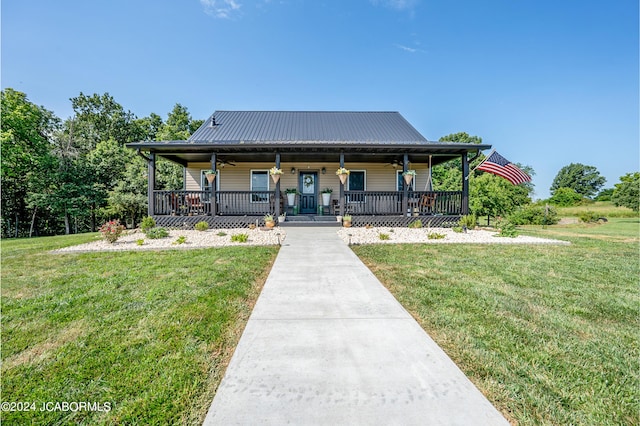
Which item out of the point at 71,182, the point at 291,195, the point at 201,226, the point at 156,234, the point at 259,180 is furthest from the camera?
the point at 71,182

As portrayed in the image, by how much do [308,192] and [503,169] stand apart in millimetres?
7858

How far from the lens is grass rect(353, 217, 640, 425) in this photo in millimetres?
1543

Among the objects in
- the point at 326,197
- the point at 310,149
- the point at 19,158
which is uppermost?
the point at 19,158

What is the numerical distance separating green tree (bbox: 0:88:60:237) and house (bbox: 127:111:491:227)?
962 centimetres

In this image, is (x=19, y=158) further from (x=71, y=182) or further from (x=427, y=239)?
(x=427, y=239)

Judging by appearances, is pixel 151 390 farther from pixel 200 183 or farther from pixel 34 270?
pixel 200 183

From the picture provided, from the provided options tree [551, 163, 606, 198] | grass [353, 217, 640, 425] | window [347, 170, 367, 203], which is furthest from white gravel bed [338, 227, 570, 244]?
tree [551, 163, 606, 198]

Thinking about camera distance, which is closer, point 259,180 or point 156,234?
point 156,234

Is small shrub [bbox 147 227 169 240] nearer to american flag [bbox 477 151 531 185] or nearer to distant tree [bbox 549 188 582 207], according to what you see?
american flag [bbox 477 151 531 185]

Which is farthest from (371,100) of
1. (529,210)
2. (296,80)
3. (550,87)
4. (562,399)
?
(562,399)

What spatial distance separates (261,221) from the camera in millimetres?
9953

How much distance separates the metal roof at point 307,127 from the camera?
12508 mm

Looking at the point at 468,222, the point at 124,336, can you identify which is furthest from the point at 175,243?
the point at 468,222

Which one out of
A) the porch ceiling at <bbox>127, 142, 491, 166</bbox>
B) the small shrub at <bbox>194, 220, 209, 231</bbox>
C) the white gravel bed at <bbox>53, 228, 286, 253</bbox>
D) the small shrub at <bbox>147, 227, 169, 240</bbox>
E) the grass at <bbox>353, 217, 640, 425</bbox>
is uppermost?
the porch ceiling at <bbox>127, 142, 491, 166</bbox>
